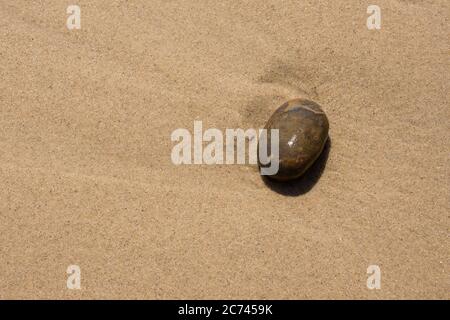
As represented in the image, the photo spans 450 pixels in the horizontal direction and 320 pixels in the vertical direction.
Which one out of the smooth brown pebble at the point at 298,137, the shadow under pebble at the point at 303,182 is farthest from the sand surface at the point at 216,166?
the smooth brown pebble at the point at 298,137

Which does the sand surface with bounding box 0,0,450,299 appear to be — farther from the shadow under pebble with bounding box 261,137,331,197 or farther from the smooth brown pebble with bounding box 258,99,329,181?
the smooth brown pebble with bounding box 258,99,329,181

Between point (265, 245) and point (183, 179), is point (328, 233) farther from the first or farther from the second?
point (183, 179)

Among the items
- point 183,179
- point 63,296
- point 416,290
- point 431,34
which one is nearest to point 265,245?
point 183,179

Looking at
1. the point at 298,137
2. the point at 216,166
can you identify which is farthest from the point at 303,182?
the point at 216,166

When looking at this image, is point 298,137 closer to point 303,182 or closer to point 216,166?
point 303,182

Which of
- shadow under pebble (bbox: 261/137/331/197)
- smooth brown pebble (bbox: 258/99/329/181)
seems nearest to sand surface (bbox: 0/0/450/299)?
shadow under pebble (bbox: 261/137/331/197)

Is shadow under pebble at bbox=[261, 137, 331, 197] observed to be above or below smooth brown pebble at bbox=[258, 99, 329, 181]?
below

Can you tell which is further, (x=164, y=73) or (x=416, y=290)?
(x=164, y=73)

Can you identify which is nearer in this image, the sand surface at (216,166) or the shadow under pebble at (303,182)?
the sand surface at (216,166)

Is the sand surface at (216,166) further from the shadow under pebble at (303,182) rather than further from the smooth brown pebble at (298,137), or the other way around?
the smooth brown pebble at (298,137)
